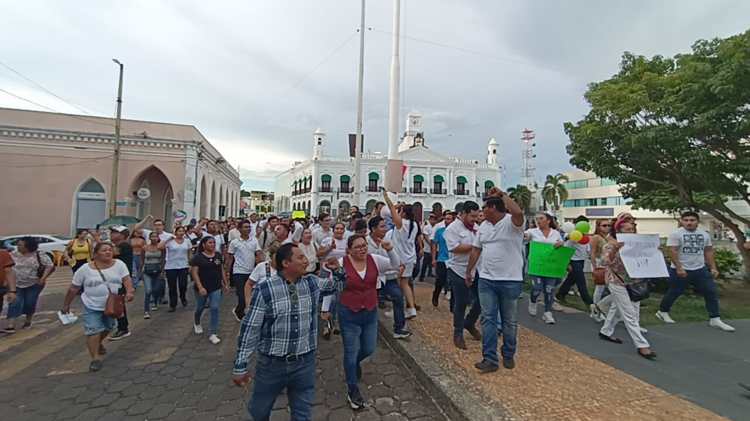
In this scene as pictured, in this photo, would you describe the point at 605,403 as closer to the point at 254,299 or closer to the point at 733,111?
the point at 254,299

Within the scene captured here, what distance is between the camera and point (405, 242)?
5.11 metres

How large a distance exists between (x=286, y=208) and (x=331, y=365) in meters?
63.6

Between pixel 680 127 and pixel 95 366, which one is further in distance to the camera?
pixel 680 127

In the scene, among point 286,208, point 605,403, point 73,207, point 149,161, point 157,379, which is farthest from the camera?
point 286,208

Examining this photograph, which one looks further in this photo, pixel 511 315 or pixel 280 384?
pixel 511 315

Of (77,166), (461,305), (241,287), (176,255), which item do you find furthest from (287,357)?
(77,166)

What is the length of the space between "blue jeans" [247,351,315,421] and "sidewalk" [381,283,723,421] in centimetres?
132

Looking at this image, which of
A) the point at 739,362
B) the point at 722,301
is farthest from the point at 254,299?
the point at 722,301

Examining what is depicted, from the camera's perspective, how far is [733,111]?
703cm

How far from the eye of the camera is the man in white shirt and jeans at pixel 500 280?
138 inches

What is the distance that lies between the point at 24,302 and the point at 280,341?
20.0ft

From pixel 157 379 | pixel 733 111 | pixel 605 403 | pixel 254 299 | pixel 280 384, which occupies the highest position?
pixel 733 111

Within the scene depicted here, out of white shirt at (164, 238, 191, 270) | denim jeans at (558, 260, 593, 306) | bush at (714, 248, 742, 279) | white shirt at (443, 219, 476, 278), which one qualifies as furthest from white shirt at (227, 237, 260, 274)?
bush at (714, 248, 742, 279)

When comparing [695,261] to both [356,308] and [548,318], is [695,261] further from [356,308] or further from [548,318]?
[356,308]
